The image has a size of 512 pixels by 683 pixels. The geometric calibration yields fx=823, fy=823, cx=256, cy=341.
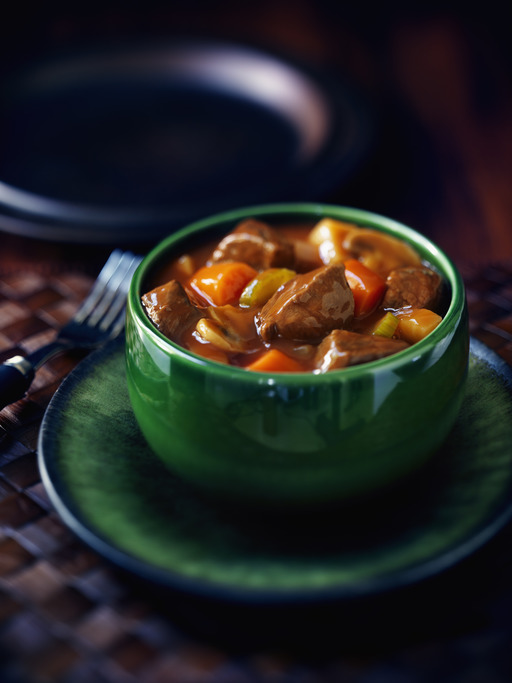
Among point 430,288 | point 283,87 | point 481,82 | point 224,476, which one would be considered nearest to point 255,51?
point 283,87

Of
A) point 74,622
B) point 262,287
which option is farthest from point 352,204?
point 74,622

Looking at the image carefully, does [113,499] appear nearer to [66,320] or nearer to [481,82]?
[66,320]

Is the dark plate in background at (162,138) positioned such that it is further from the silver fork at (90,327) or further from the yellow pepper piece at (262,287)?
the yellow pepper piece at (262,287)

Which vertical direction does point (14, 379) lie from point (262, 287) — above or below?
below

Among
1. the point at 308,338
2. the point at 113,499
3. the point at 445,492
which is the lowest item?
the point at 113,499

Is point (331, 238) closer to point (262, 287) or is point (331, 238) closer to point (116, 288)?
point (262, 287)

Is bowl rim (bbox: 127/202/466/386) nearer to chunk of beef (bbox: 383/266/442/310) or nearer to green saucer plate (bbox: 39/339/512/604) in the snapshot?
chunk of beef (bbox: 383/266/442/310)
